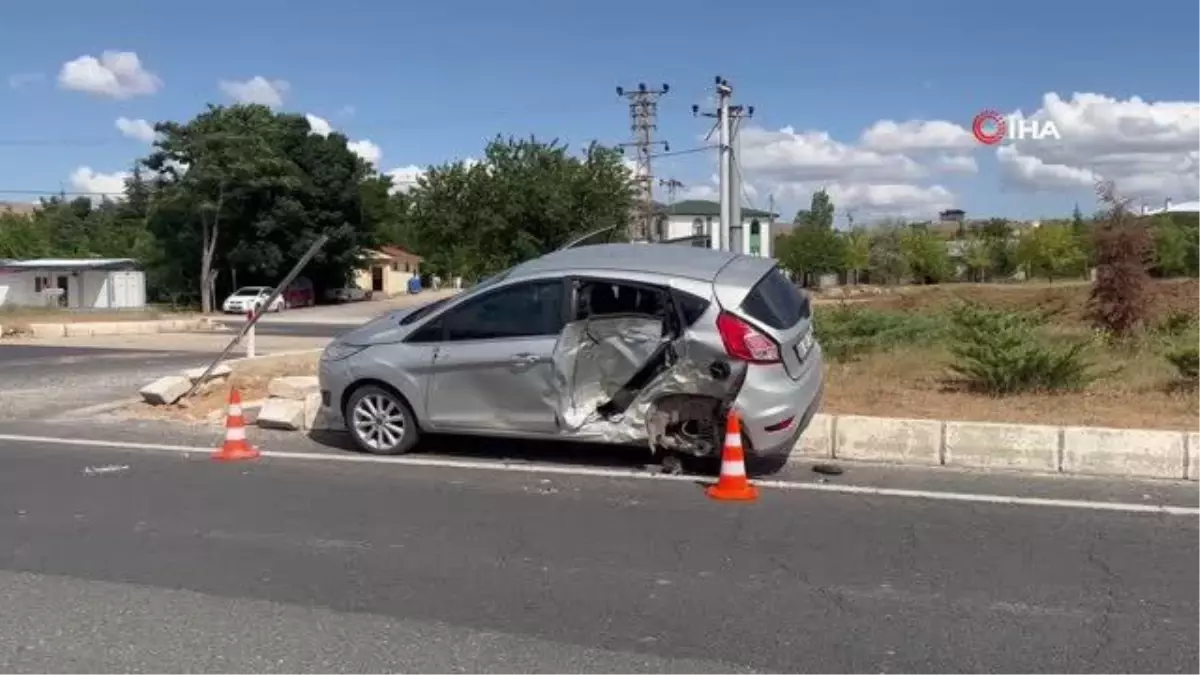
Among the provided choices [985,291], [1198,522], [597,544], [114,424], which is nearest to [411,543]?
[597,544]

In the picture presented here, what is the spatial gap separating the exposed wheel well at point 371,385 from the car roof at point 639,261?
1347mm

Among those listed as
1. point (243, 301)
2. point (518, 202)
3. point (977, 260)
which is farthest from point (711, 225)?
point (977, 260)

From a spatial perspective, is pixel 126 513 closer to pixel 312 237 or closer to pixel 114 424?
pixel 114 424

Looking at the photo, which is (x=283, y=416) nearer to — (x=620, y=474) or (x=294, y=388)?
(x=294, y=388)

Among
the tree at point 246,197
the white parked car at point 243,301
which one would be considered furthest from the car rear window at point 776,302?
the tree at point 246,197

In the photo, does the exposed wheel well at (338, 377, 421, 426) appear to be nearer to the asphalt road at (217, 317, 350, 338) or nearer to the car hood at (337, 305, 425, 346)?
the car hood at (337, 305, 425, 346)

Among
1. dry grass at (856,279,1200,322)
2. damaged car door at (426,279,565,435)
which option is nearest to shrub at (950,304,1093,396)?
damaged car door at (426,279,565,435)

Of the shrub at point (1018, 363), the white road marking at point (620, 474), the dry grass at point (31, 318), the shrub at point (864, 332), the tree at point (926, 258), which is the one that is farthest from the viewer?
the tree at point (926, 258)

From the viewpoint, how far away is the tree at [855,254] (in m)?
106

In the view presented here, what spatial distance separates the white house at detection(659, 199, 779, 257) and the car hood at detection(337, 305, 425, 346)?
10.1 feet

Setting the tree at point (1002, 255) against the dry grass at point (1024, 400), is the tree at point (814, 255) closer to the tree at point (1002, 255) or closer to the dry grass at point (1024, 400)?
the tree at point (1002, 255)

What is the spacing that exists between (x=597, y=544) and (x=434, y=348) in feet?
10.4

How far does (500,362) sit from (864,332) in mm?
9514

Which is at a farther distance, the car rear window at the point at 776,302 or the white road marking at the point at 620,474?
the car rear window at the point at 776,302
